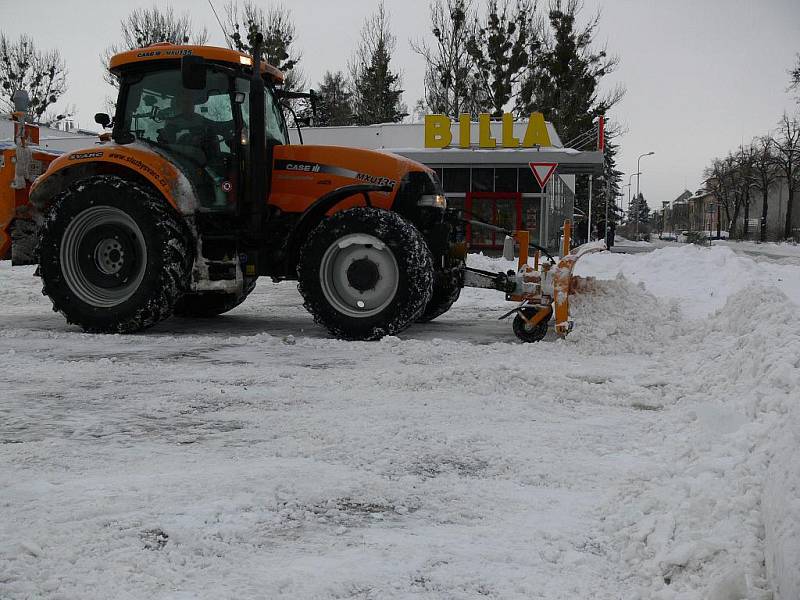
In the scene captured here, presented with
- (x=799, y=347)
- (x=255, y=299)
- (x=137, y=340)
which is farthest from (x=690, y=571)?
(x=255, y=299)

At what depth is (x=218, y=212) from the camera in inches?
278

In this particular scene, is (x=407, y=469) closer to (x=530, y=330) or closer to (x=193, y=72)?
(x=530, y=330)

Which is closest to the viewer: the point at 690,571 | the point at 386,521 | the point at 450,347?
the point at 690,571

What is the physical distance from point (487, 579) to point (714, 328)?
471cm

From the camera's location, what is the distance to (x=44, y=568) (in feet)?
7.18

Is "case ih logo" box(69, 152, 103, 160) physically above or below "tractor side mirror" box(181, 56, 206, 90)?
below

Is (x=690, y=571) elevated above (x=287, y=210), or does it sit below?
below

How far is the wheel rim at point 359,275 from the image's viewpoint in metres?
6.68

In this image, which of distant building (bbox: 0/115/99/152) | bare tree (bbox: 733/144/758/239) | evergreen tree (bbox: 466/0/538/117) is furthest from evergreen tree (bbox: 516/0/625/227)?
bare tree (bbox: 733/144/758/239)

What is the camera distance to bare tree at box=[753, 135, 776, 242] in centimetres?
5997

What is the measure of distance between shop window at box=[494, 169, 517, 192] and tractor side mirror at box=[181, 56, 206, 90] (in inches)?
751

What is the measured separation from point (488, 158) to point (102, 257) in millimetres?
17796

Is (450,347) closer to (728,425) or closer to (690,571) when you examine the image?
(728,425)

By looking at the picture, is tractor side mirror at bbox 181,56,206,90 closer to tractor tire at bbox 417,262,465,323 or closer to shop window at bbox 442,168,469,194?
tractor tire at bbox 417,262,465,323
